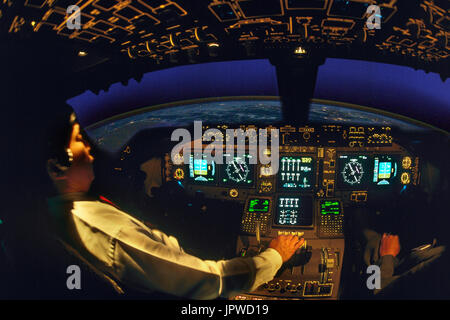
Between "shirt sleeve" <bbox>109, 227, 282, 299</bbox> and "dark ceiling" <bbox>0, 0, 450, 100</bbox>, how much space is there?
3.19 ft

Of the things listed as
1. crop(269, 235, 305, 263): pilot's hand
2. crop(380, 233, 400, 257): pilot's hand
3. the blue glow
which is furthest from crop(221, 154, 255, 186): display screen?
crop(380, 233, 400, 257): pilot's hand

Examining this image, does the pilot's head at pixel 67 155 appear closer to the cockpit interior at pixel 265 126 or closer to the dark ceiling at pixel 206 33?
the cockpit interior at pixel 265 126

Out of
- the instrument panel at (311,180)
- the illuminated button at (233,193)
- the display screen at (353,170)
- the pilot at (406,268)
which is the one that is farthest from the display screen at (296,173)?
the pilot at (406,268)

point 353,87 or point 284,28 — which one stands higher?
point 284,28

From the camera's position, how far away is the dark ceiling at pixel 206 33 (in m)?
1.15

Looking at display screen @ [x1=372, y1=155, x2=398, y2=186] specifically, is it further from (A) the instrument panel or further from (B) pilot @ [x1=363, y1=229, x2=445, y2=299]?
(B) pilot @ [x1=363, y1=229, x2=445, y2=299]

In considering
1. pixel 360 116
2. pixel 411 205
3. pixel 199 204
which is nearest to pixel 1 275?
pixel 199 204

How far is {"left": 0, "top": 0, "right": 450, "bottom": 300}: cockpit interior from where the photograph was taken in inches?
48.5

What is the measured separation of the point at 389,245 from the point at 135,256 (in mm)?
1998

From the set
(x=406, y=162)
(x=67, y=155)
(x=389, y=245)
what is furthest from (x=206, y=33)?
(x=389, y=245)

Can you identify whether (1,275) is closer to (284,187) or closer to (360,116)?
(284,187)

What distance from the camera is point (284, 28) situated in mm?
1464

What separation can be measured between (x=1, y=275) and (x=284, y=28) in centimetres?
212

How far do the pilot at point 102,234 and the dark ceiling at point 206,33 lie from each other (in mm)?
443
